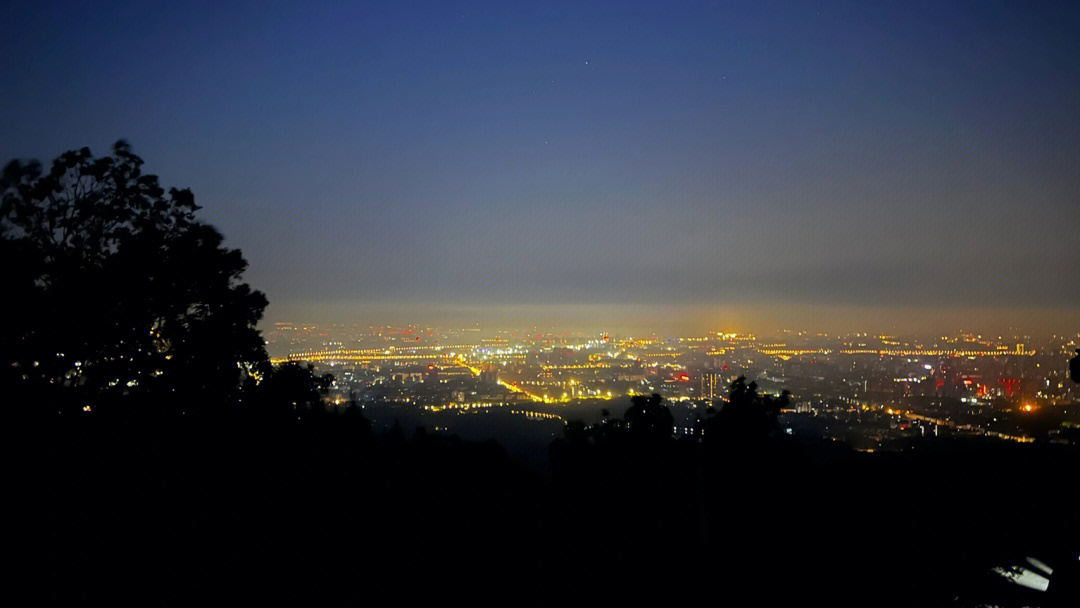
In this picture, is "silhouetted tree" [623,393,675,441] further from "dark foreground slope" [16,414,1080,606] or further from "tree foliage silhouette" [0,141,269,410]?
"tree foliage silhouette" [0,141,269,410]

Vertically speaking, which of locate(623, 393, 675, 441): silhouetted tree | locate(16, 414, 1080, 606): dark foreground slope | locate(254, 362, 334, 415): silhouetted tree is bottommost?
locate(16, 414, 1080, 606): dark foreground slope

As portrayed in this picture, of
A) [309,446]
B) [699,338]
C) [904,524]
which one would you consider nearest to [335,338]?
[699,338]

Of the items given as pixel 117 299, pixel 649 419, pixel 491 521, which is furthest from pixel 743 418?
pixel 117 299

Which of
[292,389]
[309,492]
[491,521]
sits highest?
[292,389]

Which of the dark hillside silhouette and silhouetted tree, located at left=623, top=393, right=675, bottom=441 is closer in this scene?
the dark hillside silhouette

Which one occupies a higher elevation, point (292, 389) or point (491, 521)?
point (292, 389)

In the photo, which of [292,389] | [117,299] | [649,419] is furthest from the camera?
[649,419]

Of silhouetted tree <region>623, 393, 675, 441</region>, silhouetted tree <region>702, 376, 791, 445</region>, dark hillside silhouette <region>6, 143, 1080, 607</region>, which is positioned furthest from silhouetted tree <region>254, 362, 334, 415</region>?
silhouetted tree <region>702, 376, 791, 445</region>

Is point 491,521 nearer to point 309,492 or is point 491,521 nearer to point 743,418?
point 309,492
